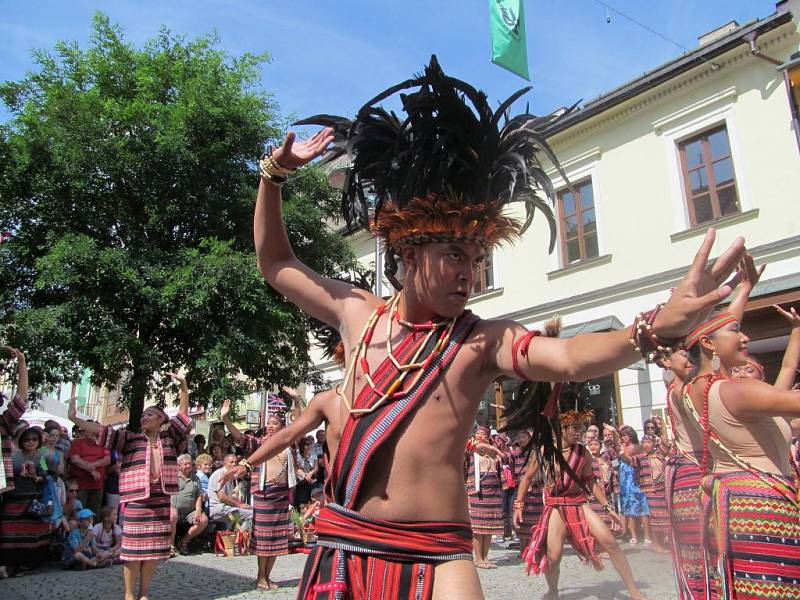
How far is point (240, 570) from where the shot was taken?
920cm

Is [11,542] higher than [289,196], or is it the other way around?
[289,196]

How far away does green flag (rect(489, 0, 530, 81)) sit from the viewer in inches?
505

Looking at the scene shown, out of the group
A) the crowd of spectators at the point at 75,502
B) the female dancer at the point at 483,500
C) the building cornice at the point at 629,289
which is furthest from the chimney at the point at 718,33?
the crowd of spectators at the point at 75,502

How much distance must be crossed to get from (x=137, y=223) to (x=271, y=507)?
6340 mm

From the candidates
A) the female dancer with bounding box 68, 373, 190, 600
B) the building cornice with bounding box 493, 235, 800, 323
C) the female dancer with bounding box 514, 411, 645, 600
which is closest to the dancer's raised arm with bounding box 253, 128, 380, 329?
the female dancer with bounding box 514, 411, 645, 600

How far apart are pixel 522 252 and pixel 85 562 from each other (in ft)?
38.9

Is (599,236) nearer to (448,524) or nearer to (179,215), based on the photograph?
(179,215)

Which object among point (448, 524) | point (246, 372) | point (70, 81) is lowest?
point (448, 524)

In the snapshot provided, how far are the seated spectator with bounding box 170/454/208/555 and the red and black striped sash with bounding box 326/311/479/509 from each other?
8.87 meters

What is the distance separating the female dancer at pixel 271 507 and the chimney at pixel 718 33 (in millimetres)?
12626

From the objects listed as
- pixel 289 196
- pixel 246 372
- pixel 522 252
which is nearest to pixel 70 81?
pixel 289 196

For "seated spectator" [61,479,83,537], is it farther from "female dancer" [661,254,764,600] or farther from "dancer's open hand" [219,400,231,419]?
"female dancer" [661,254,764,600]

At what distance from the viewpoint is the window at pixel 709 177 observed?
13.8 metres

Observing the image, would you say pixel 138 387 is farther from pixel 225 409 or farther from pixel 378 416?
pixel 378 416
